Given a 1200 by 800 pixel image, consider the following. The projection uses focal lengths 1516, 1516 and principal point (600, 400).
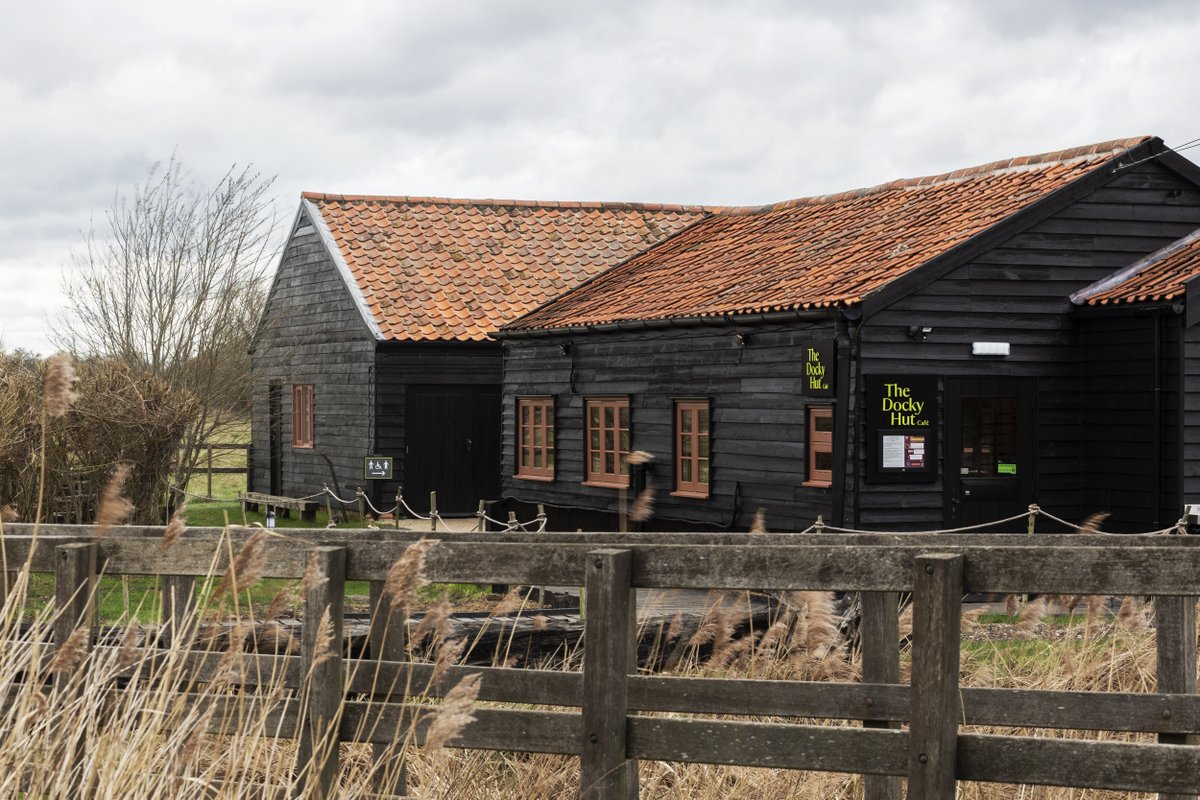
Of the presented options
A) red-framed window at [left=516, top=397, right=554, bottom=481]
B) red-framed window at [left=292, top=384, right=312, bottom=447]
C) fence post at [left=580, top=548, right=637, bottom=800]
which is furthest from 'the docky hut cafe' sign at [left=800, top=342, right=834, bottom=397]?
red-framed window at [left=292, top=384, right=312, bottom=447]

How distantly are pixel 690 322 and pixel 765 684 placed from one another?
1211cm

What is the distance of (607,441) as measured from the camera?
19.3m

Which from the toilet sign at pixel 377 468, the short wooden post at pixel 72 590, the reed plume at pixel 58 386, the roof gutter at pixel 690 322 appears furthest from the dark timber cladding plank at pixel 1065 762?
the toilet sign at pixel 377 468

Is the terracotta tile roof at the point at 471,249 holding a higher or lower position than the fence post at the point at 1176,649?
higher

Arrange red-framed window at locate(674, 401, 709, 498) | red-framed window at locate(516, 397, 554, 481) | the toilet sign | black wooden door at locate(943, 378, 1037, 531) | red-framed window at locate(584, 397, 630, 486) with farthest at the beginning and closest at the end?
1. the toilet sign
2. red-framed window at locate(516, 397, 554, 481)
3. red-framed window at locate(584, 397, 630, 486)
4. red-framed window at locate(674, 401, 709, 498)
5. black wooden door at locate(943, 378, 1037, 531)

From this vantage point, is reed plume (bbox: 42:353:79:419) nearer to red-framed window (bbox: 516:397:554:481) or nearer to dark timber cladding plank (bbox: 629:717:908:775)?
dark timber cladding plank (bbox: 629:717:908:775)

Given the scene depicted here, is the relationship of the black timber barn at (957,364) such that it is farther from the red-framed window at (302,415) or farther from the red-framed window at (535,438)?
the red-framed window at (302,415)

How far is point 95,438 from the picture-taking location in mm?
15914

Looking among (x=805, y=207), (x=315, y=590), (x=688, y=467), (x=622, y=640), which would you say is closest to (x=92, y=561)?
(x=315, y=590)

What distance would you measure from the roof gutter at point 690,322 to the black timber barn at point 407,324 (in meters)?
2.56

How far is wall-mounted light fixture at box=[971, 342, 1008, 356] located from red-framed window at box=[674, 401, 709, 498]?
3267 mm

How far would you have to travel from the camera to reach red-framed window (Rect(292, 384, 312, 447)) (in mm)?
26375

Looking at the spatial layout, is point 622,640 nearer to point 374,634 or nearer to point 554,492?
point 374,634

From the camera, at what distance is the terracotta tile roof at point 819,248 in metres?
15.5
